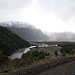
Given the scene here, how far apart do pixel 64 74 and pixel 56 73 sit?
1.91ft

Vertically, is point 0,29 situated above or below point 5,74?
above

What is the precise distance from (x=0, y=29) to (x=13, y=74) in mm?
129485

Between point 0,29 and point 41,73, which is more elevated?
point 0,29

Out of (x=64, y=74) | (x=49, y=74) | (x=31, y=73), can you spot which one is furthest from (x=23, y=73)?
(x=64, y=74)

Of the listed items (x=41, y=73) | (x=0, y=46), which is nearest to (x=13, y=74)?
(x=41, y=73)

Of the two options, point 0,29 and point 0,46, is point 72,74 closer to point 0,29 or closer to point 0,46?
point 0,46

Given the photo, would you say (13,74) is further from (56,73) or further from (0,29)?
(0,29)

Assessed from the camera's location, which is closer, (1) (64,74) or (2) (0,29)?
(1) (64,74)

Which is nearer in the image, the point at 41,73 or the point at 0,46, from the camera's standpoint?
the point at 41,73

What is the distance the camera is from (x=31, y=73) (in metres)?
9.97

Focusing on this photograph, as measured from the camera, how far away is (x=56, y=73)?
10.1 metres

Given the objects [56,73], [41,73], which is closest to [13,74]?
[41,73]

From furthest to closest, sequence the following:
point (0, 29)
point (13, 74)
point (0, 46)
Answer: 1. point (0, 29)
2. point (0, 46)
3. point (13, 74)

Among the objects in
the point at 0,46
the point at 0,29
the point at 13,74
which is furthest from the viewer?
the point at 0,29
